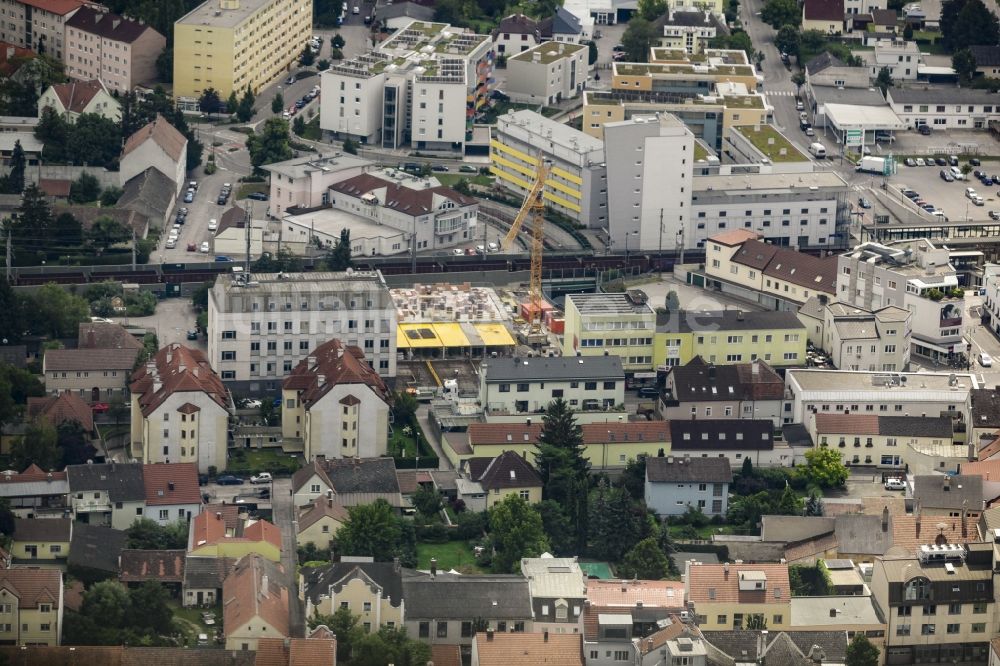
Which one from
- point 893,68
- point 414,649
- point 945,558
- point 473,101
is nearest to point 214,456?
point 414,649

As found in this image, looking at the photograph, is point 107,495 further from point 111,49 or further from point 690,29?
point 690,29

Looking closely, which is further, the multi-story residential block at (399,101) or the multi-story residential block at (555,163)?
the multi-story residential block at (399,101)

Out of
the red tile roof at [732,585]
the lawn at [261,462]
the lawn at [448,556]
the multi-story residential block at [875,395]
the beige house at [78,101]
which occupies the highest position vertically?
the beige house at [78,101]

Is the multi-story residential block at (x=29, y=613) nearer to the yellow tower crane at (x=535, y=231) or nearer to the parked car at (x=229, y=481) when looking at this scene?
the parked car at (x=229, y=481)

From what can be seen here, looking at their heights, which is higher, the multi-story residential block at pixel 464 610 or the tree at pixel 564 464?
the tree at pixel 564 464

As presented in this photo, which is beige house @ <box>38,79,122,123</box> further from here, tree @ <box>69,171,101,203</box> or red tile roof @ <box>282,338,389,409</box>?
red tile roof @ <box>282,338,389,409</box>

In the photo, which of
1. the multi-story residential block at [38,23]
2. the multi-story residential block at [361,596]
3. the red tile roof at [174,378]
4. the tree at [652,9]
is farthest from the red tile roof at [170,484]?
the tree at [652,9]

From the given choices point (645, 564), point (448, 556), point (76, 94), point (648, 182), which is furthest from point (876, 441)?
point (76, 94)

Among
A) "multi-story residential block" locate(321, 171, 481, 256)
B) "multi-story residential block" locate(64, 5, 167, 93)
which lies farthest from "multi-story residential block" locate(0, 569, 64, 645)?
"multi-story residential block" locate(64, 5, 167, 93)
